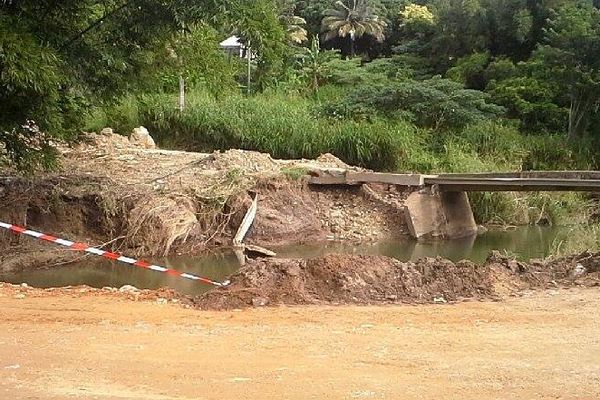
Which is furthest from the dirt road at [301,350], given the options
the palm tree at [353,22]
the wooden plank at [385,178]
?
the palm tree at [353,22]

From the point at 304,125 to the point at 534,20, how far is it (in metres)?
14.9

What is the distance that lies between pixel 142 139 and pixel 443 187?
944 centimetres

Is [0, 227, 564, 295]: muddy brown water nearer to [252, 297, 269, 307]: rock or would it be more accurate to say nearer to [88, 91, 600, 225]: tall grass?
[88, 91, 600, 225]: tall grass

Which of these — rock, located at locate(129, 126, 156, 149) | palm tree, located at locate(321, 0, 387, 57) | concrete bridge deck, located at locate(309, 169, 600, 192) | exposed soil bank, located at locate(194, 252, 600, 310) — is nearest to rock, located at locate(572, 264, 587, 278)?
exposed soil bank, located at locate(194, 252, 600, 310)

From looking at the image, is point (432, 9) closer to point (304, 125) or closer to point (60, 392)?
point (304, 125)

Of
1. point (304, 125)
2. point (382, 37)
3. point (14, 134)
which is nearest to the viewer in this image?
point (14, 134)

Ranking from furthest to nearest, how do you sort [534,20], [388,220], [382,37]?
[382,37] → [534,20] → [388,220]

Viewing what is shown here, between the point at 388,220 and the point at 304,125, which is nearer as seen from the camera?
the point at 388,220

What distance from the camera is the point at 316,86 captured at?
38.6m

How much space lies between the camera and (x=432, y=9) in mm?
45062

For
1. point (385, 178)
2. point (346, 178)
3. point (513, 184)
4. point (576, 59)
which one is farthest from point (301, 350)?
point (576, 59)

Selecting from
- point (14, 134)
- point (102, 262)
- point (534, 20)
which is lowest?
point (102, 262)

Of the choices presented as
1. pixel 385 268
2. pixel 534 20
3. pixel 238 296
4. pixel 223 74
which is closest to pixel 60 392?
pixel 238 296

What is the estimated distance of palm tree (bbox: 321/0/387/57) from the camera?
160 feet
